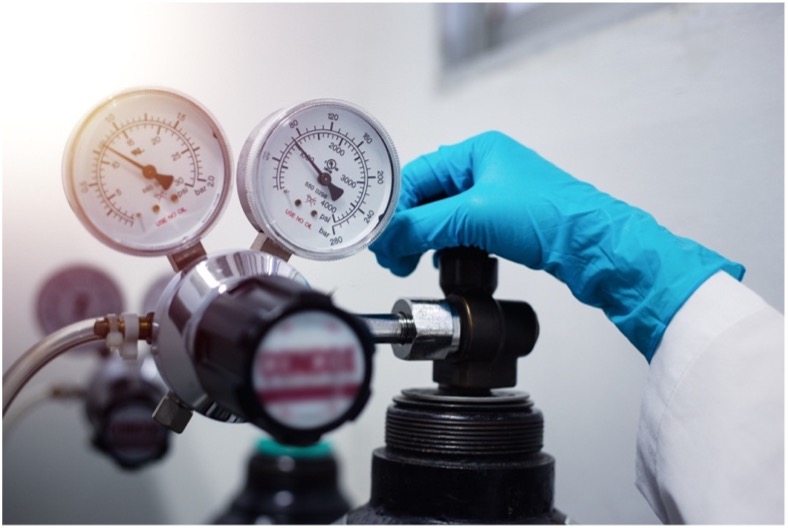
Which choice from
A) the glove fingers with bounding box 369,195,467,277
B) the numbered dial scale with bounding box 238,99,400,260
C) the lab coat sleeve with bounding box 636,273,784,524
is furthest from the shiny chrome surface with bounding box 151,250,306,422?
the lab coat sleeve with bounding box 636,273,784,524

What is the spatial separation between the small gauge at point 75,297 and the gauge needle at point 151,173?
2.27 feet

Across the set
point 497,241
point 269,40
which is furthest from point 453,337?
point 269,40

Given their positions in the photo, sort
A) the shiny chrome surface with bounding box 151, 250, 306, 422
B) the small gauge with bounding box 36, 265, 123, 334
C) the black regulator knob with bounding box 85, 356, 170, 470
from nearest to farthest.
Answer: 1. the shiny chrome surface with bounding box 151, 250, 306, 422
2. the black regulator knob with bounding box 85, 356, 170, 470
3. the small gauge with bounding box 36, 265, 123, 334

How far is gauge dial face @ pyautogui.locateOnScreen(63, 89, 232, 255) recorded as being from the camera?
501 mm

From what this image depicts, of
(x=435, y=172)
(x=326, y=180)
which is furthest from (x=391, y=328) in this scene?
(x=435, y=172)

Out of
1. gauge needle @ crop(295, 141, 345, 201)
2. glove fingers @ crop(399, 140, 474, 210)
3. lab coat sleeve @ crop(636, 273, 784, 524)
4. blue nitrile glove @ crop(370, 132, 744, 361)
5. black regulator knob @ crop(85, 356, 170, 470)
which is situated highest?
glove fingers @ crop(399, 140, 474, 210)

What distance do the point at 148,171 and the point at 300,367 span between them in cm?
23

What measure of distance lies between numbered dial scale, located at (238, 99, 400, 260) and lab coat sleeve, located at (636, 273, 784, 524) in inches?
10.7

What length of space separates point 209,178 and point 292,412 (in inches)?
9.3

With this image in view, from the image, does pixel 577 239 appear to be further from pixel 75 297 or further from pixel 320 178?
pixel 75 297

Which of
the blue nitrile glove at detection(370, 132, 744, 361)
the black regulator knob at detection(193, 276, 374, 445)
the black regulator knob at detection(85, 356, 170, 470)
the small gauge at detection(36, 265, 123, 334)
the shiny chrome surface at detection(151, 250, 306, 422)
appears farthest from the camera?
the small gauge at detection(36, 265, 123, 334)

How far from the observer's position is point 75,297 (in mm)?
1143

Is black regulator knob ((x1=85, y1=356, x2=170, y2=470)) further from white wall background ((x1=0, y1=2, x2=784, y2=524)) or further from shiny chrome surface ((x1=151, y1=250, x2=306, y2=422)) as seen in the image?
shiny chrome surface ((x1=151, y1=250, x2=306, y2=422))

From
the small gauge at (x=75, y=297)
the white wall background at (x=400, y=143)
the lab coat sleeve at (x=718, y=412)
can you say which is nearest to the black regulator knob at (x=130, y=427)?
the small gauge at (x=75, y=297)
